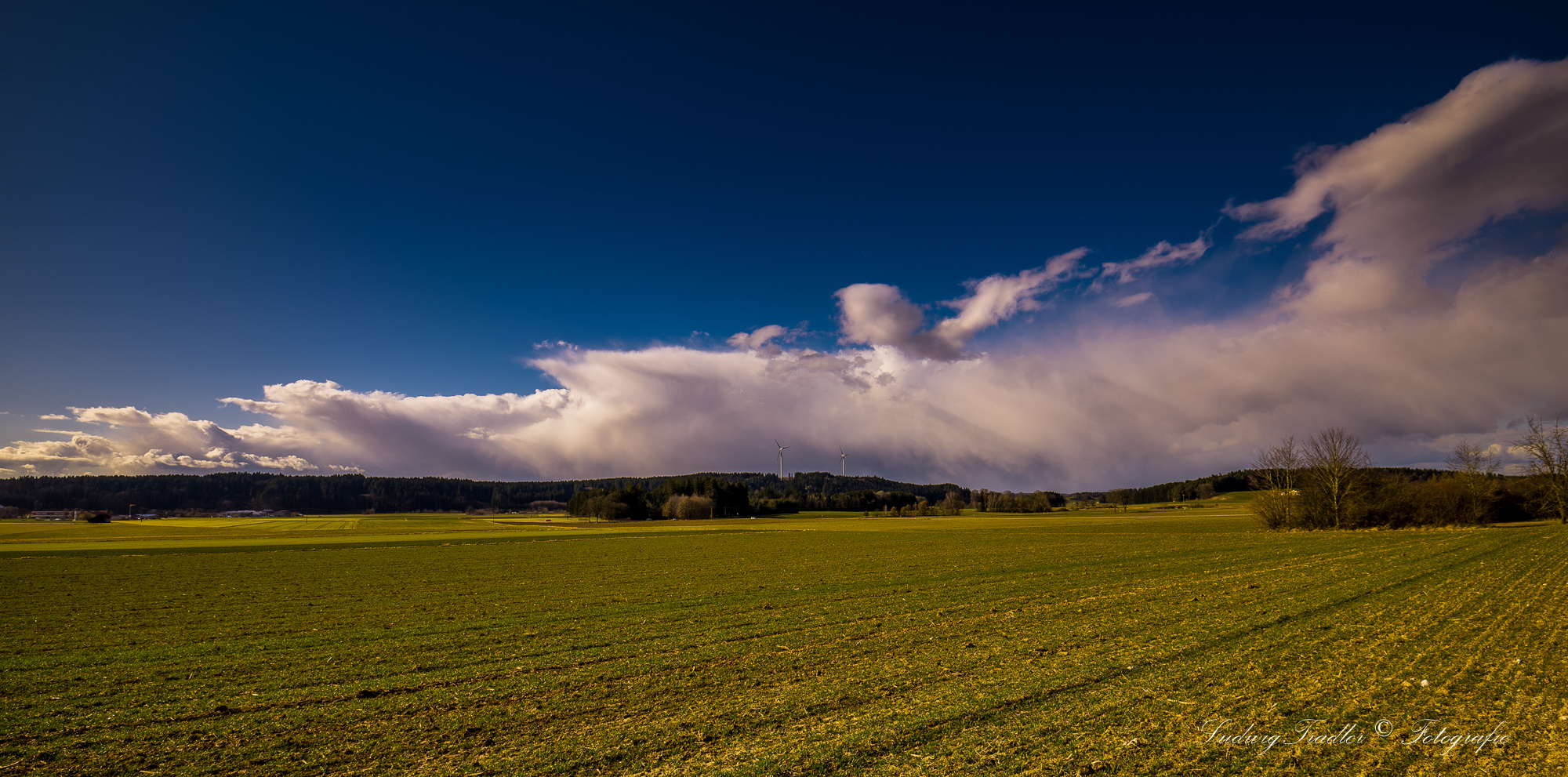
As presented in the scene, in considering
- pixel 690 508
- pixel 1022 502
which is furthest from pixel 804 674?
pixel 1022 502

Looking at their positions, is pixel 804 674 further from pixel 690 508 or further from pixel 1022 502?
pixel 1022 502

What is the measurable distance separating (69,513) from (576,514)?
13207 centimetres

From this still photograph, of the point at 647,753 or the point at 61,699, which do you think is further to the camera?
the point at 61,699

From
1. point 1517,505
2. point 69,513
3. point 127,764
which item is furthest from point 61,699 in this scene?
point 69,513

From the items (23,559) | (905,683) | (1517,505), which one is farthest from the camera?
(1517,505)

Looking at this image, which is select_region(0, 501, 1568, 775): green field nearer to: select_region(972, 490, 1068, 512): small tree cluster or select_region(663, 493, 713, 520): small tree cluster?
select_region(663, 493, 713, 520): small tree cluster

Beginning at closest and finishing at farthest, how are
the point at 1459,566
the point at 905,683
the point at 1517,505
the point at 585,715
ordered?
the point at 585,715 < the point at 905,683 < the point at 1459,566 < the point at 1517,505

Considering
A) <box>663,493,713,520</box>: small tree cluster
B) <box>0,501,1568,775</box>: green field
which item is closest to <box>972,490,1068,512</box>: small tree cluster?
<box>663,493,713,520</box>: small tree cluster

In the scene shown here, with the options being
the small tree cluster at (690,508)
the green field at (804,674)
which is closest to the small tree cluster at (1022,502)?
the small tree cluster at (690,508)

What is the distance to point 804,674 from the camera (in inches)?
512

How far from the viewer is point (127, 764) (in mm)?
9102

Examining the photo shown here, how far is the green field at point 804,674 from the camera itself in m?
8.88

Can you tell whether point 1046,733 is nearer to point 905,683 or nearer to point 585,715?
point 905,683

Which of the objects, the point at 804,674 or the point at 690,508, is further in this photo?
the point at 690,508
